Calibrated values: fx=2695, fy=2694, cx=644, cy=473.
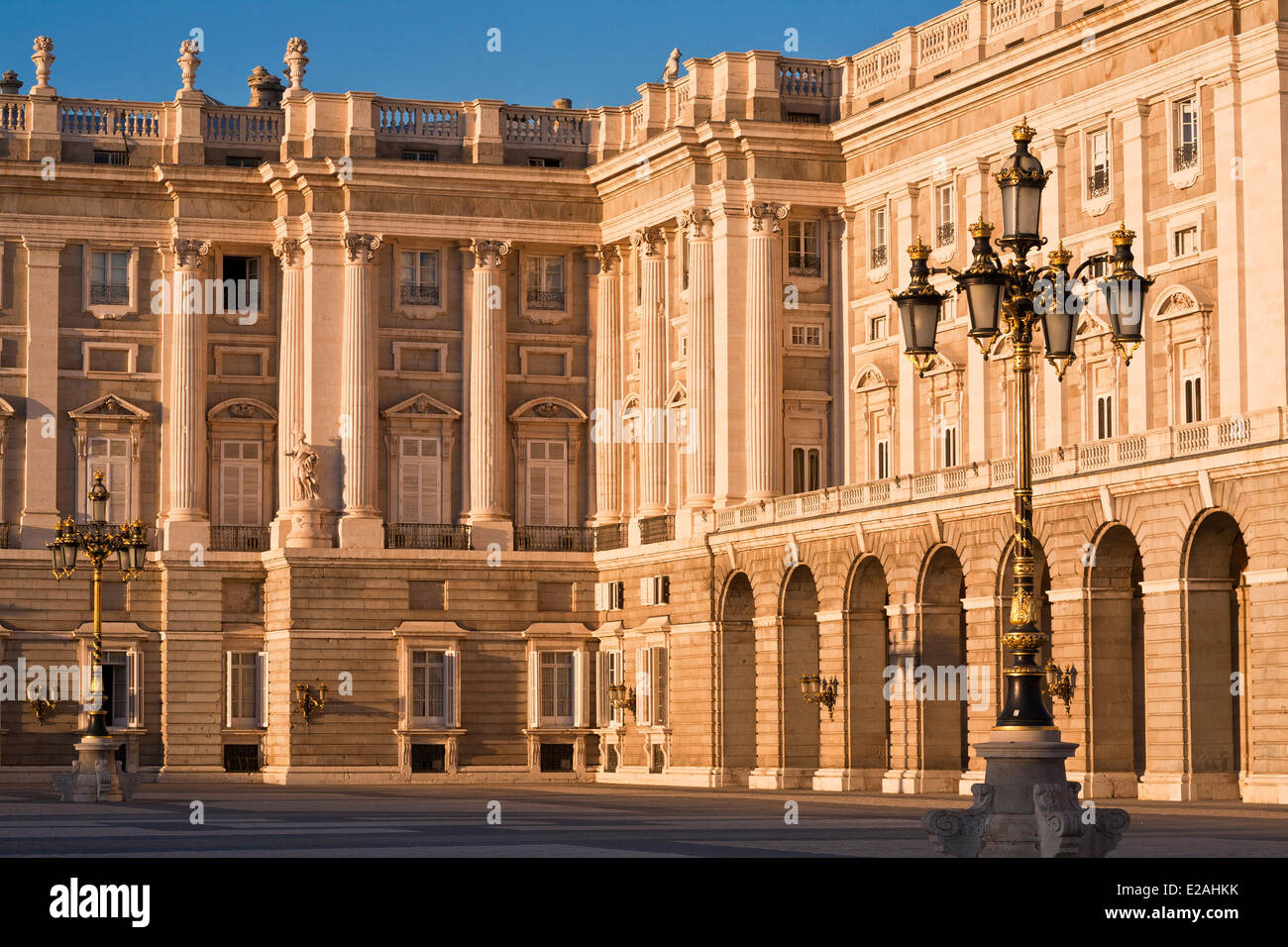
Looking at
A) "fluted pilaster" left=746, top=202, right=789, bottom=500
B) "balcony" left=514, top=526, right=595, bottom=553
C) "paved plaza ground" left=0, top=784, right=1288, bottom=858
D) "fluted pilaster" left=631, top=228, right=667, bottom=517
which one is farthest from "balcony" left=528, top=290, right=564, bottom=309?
"paved plaza ground" left=0, top=784, right=1288, bottom=858

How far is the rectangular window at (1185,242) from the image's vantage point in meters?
62.8

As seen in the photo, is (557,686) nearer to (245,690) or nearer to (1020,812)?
(245,690)

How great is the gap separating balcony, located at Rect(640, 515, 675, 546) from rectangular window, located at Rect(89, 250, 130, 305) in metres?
18.4

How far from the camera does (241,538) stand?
281 feet

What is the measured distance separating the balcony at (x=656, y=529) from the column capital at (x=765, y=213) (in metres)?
9.17

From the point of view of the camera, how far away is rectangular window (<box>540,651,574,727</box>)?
280 ft

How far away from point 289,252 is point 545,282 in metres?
8.26

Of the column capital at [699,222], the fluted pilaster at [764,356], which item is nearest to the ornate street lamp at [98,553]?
the fluted pilaster at [764,356]

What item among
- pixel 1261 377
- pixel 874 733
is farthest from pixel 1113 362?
pixel 874 733

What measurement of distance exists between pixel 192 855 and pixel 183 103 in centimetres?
5609

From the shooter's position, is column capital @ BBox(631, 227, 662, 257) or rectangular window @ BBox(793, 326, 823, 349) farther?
column capital @ BBox(631, 227, 662, 257)

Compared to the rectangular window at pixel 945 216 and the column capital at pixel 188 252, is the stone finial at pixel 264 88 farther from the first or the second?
the rectangular window at pixel 945 216

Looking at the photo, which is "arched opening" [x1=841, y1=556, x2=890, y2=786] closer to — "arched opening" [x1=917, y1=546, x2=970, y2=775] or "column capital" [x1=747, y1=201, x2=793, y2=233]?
"arched opening" [x1=917, y1=546, x2=970, y2=775]
